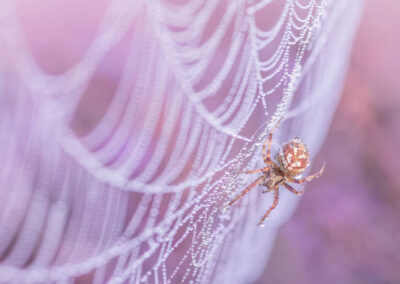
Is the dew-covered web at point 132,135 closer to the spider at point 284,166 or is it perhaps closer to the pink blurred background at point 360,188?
the spider at point 284,166

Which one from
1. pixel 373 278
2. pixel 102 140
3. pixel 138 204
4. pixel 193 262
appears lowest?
pixel 373 278

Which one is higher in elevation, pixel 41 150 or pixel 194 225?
pixel 41 150

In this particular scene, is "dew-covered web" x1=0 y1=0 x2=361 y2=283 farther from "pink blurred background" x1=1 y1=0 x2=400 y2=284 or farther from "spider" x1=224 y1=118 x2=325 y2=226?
"pink blurred background" x1=1 y1=0 x2=400 y2=284

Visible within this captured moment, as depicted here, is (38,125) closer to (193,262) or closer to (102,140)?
(102,140)

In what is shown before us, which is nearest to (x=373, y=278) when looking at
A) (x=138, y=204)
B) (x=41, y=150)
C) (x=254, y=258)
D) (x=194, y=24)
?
(x=254, y=258)

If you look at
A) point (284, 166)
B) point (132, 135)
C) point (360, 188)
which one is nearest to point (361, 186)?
point (360, 188)

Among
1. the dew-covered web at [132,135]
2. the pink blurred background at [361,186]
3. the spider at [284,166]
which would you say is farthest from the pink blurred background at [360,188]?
the spider at [284,166]

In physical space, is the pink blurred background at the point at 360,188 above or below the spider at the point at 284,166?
below
